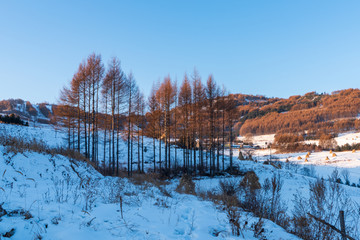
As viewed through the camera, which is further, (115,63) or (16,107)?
(16,107)

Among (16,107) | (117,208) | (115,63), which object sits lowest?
(117,208)

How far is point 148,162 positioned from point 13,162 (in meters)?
20.0

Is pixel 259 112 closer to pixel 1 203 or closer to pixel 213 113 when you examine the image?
pixel 213 113

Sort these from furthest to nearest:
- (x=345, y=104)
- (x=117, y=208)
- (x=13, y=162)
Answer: (x=345, y=104) < (x=13, y=162) < (x=117, y=208)

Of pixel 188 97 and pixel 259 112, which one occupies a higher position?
pixel 259 112

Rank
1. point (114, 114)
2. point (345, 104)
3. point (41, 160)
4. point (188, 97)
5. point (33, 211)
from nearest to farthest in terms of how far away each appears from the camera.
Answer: point (33, 211), point (41, 160), point (114, 114), point (188, 97), point (345, 104)

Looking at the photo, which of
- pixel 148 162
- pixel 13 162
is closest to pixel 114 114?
pixel 148 162

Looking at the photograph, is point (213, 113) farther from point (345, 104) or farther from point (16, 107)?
point (345, 104)

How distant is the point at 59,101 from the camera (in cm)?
1795

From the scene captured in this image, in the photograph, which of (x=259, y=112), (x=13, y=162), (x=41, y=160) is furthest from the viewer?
(x=259, y=112)

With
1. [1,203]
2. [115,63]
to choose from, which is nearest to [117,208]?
[1,203]

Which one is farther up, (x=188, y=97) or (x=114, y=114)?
(x=188, y=97)

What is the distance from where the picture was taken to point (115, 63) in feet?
58.9

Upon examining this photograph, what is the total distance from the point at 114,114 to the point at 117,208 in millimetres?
15337
